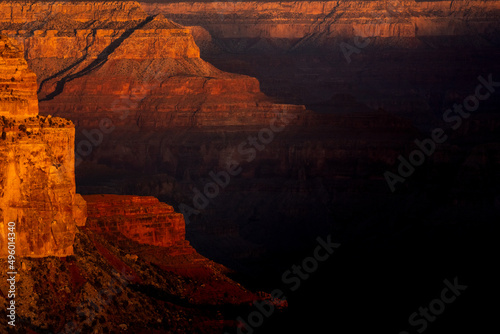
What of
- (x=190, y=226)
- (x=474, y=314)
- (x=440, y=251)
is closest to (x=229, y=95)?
(x=190, y=226)

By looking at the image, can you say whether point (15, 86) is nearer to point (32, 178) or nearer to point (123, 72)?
point (32, 178)

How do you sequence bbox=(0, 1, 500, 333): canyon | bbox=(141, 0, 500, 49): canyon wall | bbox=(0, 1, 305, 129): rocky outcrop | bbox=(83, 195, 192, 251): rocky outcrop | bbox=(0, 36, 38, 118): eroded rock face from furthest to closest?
bbox=(141, 0, 500, 49): canyon wall, bbox=(0, 1, 305, 129): rocky outcrop, bbox=(0, 1, 500, 333): canyon, bbox=(83, 195, 192, 251): rocky outcrop, bbox=(0, 36, 38, 118): eroded rock face

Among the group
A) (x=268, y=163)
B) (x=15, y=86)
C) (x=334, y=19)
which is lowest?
(x=334, y=19)

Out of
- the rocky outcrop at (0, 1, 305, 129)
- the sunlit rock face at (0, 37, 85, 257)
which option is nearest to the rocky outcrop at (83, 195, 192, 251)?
the sunlit rock face at (0, 37, 85, 257)

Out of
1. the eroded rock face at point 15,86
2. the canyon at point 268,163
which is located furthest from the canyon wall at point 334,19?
the eroded rock face at point 15,86

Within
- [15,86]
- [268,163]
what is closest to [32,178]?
[15,86]

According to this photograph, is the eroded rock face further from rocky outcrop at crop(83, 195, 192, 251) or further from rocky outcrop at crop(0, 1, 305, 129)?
rocky outcrop at crop(0, 1, 305, 129)

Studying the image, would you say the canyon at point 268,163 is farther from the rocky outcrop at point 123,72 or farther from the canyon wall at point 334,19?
the canyon wall at point 334,19
